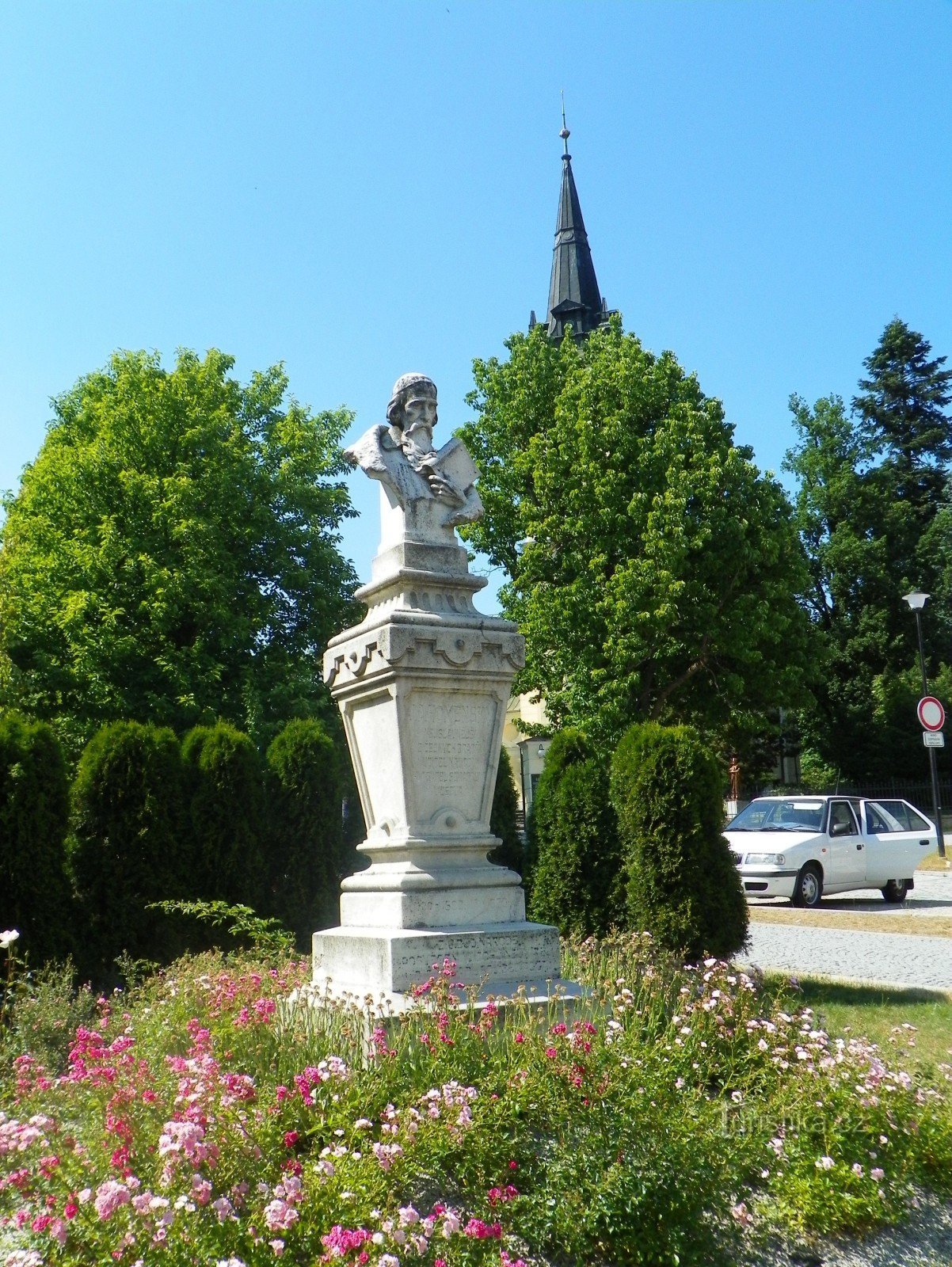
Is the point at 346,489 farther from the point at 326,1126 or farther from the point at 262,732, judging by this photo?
the point at 326,1126

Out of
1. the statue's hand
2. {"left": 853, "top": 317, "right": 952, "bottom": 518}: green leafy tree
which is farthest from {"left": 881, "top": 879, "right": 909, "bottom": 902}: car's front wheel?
{"left": 853, "top": 317, "right": 952, "bottom": 518}: green leafy tree

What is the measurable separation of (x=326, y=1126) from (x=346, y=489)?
23838mm

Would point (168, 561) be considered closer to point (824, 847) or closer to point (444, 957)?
→ point (824, 847)

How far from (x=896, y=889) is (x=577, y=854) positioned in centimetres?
1020

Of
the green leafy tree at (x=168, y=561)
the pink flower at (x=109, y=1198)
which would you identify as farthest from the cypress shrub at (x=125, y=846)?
the green leafy tree at (x=168, y=561)

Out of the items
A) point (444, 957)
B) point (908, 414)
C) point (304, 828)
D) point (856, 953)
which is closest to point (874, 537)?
point (908, 414)

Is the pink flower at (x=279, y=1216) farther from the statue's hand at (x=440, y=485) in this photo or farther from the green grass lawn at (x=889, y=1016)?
the statue's hand at (x=440, y=485)

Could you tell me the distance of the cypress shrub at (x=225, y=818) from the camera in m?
9.64

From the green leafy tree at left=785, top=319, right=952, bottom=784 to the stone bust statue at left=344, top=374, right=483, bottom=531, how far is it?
1234 inches

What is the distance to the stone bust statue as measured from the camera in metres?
7.27

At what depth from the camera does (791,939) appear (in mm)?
12938

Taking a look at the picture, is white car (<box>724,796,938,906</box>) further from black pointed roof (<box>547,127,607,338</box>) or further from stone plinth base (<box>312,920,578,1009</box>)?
black pointed roof (<box>547,127,607,338</box>)

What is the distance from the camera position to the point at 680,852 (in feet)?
29.5

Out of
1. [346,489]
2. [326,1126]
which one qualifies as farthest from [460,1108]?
[346,489]
